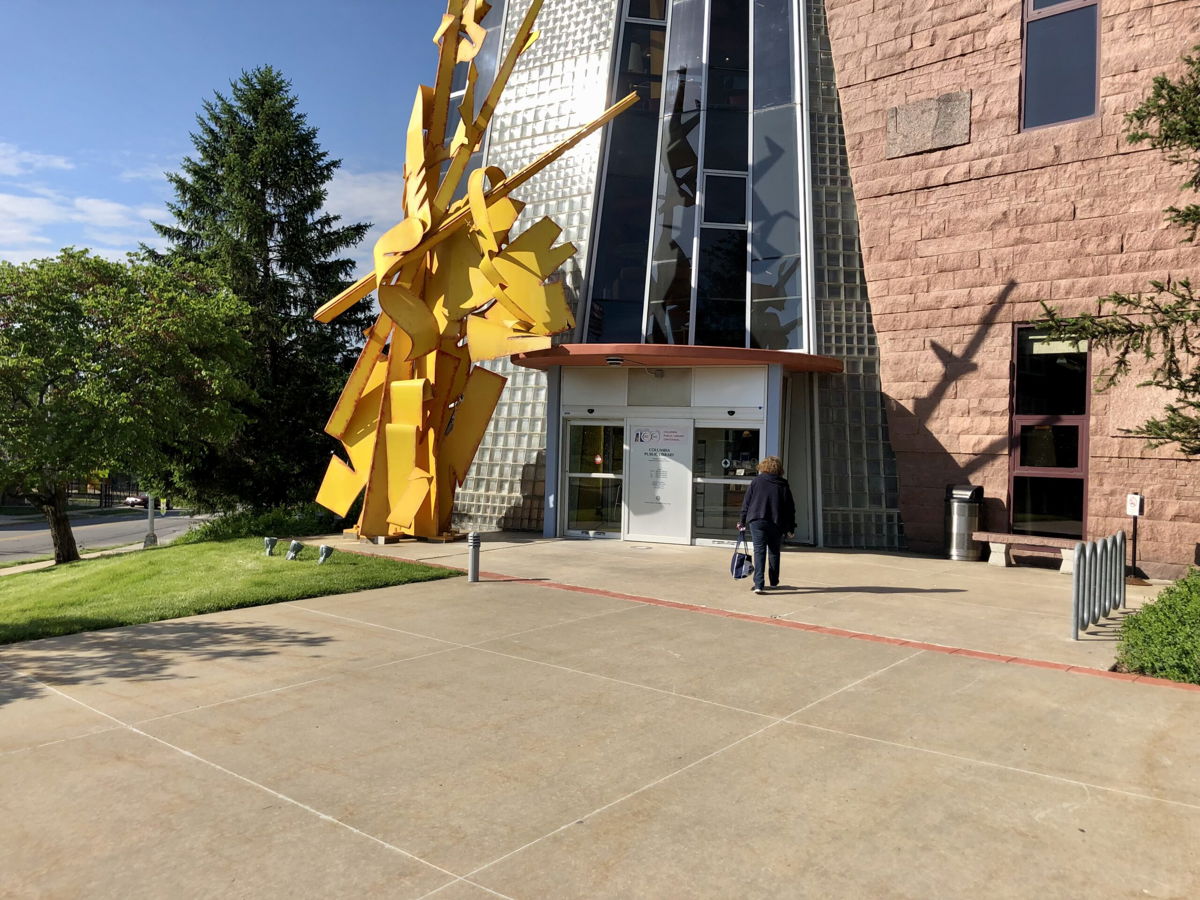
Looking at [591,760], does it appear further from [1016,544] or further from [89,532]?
[89,532]

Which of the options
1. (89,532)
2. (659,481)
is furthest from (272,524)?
(89,532)

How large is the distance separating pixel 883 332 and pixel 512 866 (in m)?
13.8

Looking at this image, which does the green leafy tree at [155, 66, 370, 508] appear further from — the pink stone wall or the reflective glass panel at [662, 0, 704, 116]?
the pink stone wall

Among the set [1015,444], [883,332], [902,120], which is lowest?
[1015,444]

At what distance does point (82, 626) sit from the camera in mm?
8859

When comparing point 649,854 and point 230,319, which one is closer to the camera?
point 649,854

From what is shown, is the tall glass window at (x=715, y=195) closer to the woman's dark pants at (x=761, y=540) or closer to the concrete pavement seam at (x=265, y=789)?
the woman's dark pants at (x=761, y=540)

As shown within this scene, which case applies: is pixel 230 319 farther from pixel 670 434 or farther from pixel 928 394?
pixel 928 394

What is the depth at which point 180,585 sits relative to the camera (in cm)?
1144

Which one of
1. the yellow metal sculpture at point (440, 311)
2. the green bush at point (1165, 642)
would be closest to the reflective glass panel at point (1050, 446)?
the green bush at point (1165, 642)

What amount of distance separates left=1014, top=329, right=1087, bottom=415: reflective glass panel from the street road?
25541 millimetres

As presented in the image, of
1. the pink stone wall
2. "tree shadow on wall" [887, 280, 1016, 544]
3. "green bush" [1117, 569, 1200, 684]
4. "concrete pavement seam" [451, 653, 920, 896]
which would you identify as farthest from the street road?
"green bush" [1117, 569, 1200, 684]

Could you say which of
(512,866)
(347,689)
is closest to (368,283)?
(347,689)

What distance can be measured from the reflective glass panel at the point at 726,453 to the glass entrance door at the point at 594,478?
1529 millimetres
